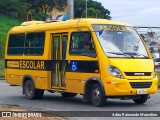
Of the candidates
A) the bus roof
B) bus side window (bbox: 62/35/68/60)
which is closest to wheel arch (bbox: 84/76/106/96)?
bus side window (bbox: 62/35/68/60)

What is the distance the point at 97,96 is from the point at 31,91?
12.5 ft

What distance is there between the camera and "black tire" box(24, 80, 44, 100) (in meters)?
18.0

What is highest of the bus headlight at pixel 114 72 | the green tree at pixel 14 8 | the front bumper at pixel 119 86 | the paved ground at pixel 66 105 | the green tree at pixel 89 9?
the green tree at pixel 89 9

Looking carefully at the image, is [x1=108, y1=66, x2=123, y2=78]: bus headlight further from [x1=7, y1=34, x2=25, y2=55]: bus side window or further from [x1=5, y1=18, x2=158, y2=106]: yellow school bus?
[x1=7, y1=34, x2=25, y2=55]: bus side window

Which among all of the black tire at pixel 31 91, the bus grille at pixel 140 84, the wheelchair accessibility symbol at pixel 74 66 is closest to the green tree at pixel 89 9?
the black tire at pixel 31 91

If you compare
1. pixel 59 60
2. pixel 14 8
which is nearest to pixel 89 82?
pixel 59 60

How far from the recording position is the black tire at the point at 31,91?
17969 mm

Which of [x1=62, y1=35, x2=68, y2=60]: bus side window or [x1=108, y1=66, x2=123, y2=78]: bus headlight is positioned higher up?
[x1=62, y1=35, x2=68, y2=60]: bus side window

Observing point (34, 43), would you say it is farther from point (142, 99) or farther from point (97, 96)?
point (142, 99)

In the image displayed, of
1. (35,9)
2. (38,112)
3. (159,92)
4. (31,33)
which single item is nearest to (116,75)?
(38,112)

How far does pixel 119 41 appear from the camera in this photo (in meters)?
15.4

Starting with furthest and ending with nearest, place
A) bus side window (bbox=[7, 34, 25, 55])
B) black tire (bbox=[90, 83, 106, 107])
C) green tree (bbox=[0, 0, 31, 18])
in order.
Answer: green tree (bbox=[0, 0, 31, 18])
bus side window (bbox=[7, 34, 25, 55])
black tire (bbox=[90, 83, 106, 107])

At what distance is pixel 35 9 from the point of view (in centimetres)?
7806

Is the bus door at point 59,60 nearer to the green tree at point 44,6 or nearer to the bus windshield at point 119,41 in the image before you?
the bus windshield at point 119,41
